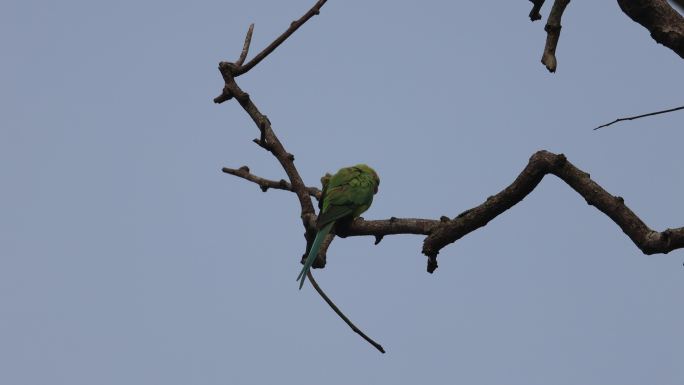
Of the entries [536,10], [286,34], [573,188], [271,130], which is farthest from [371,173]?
[573,188]

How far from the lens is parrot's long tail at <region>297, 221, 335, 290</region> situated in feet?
16.2

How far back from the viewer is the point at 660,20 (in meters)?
3.33

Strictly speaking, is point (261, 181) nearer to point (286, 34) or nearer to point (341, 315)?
point (286, 34)

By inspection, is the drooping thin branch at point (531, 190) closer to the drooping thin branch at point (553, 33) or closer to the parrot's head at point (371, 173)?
the drooping thin branch at point (553, 33)

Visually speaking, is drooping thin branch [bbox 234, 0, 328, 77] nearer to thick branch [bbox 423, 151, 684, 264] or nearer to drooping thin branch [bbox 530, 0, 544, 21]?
drooping thin branch [bbox 530, 0, 544, 21]

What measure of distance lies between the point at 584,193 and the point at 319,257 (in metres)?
2.26

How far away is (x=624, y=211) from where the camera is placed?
132 inches

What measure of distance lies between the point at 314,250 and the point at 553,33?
7.69ft

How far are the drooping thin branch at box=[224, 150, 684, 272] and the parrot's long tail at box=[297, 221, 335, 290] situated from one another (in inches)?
43.9

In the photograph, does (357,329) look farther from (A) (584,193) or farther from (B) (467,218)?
(A) (584,193)

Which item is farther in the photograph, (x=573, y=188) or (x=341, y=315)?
(x=341, y=315)

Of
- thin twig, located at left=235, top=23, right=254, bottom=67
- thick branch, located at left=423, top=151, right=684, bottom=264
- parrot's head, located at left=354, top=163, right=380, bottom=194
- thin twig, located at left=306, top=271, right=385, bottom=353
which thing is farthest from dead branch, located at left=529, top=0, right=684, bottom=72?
parrot's head, located at left=354, top=163, right=380, bottom=194

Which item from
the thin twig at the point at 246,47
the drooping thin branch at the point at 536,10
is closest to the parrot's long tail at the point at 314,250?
the thin twig at the point at 246,47

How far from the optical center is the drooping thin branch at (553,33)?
11.2 feet
